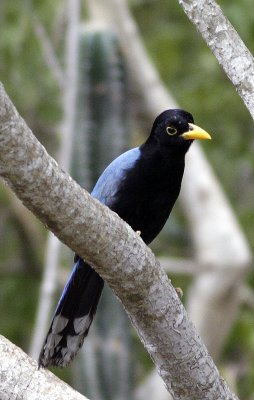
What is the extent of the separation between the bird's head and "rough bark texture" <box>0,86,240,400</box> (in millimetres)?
1509

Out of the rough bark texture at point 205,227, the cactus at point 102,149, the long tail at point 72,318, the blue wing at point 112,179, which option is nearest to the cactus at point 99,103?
the cactus at point 102,149

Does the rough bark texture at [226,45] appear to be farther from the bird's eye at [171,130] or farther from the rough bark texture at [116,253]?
the bird's eye at [171,130]

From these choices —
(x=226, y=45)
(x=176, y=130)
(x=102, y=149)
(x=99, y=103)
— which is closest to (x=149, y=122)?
(x=99, y=103)

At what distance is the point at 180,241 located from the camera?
11195 millimetres

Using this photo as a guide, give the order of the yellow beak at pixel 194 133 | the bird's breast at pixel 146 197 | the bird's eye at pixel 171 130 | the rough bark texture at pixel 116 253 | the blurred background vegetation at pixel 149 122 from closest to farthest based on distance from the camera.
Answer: the rough bark texture at pixel 116 253, the bird's breast at pixel 146 197, the yellow beak at pixel 194 133, the bird's eye at pixel 171 130, the blurred background vegetation at pixel 149 122

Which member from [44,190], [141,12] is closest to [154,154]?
[44,190]

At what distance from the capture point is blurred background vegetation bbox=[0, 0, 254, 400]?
10.4 metres

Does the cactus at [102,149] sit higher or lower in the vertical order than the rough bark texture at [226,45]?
lower

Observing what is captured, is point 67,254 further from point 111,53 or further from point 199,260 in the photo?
point 111,53

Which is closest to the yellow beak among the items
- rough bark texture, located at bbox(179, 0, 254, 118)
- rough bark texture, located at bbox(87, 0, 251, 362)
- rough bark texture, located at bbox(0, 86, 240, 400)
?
rough bark texture, located at bbox(179, 0, 254, 118)

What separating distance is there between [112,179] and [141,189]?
14 cm

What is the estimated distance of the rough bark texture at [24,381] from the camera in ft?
14.3

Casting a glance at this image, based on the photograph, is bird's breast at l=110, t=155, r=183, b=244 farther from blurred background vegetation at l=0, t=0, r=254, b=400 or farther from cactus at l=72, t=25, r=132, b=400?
blurred background vegetation at l=0, t=0, r=254, b=400

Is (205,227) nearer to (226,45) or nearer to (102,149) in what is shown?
(102,149)
